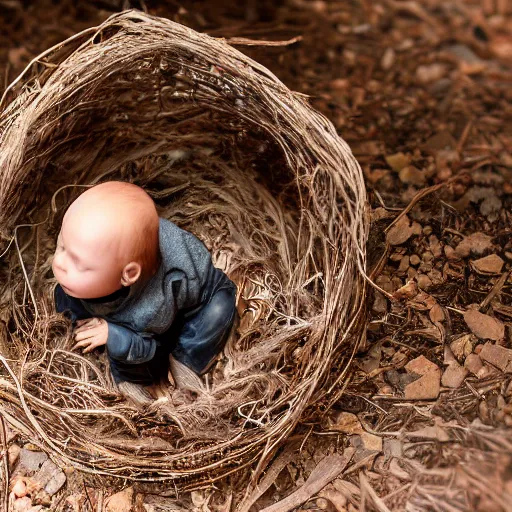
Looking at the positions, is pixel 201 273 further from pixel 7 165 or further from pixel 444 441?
pixel 444 441

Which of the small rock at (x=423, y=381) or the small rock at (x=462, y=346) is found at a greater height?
the small rock at (x=462, y=346)

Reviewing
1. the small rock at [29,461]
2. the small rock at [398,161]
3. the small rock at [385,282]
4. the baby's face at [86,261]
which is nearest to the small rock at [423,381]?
the small rock at [385,282]

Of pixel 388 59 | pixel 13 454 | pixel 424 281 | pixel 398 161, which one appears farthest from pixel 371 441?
pixel 388 59

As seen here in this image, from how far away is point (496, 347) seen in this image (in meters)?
1.89

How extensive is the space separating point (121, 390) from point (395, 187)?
1.11 metres

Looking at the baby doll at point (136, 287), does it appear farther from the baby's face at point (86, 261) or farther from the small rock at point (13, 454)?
the small rock at point (13, 454)

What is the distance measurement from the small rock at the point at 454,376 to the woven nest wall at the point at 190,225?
30cm

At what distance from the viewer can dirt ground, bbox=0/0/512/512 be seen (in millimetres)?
1736

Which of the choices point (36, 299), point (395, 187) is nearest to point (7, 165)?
point (36, 299)

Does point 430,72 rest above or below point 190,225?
above

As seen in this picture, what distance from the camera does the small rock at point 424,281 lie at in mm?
2004

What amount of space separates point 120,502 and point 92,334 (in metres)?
0.48

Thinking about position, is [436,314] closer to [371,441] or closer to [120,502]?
[371,441]

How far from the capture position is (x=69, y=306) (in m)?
1.94
